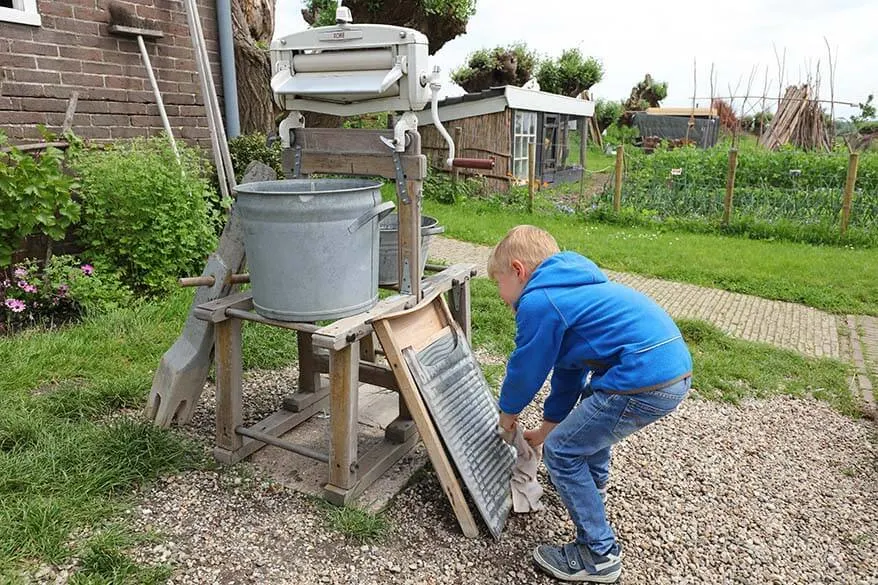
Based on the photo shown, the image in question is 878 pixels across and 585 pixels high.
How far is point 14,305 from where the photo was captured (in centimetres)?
496

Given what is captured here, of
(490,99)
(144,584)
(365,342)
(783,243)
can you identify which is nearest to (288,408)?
(365,342)

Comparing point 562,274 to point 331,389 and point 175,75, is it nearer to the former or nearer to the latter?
point 331,389

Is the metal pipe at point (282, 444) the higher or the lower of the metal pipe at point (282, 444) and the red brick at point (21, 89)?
the lower

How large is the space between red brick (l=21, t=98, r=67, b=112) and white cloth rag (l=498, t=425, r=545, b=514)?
513 centimetres

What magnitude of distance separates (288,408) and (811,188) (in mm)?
10305

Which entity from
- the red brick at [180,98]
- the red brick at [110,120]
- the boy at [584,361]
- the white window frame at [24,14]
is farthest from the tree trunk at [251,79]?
the boy at [584,361]

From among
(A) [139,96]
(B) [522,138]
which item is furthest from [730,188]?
(A) [139,96]

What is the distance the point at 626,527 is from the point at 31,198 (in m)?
4.97

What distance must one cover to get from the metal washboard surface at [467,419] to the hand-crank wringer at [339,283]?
28 centimetres

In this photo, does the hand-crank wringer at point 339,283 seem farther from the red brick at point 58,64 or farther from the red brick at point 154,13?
the red brick at point 154,13

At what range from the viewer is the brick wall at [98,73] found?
5.50 meters

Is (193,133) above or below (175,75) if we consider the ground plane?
below

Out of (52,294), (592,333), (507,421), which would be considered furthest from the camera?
(52,294)

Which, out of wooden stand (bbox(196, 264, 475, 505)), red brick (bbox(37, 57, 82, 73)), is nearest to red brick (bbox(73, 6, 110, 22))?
red brick (bbox(37, 57, 82, 73))
